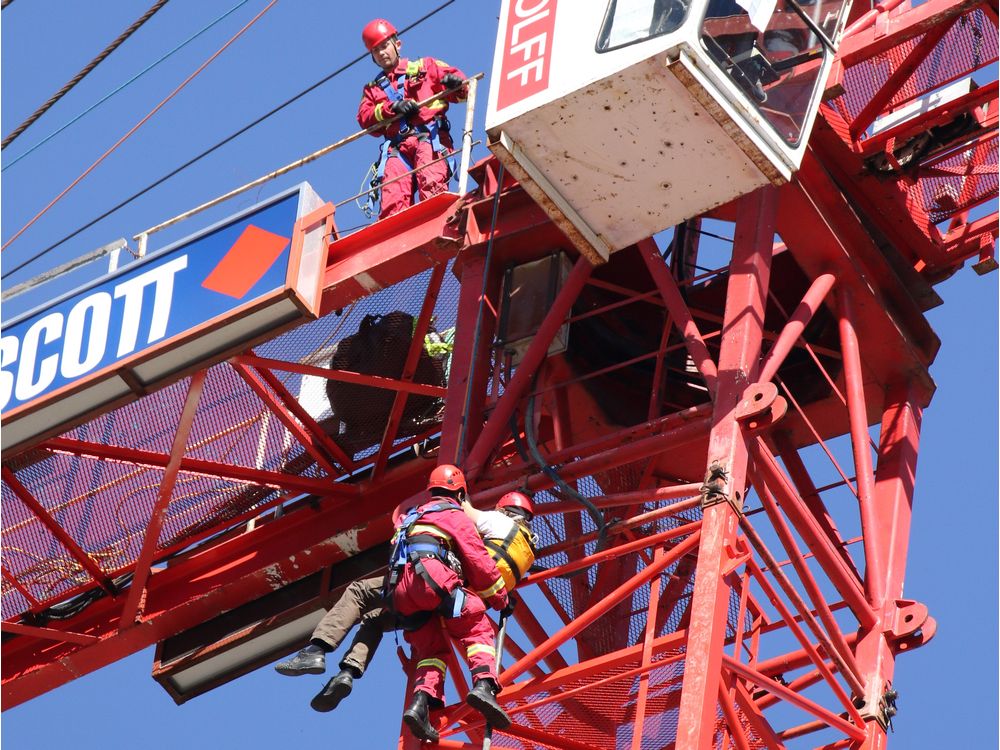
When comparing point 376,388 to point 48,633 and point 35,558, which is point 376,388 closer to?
point 35,558

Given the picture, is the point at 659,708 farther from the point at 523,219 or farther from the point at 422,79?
the point at 422,79

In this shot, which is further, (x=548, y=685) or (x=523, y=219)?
(x=523, y=219)

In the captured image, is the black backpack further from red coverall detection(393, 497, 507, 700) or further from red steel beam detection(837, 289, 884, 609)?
red coverall detection(393, 497, 507, 700)

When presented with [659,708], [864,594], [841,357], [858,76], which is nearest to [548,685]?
[659,708]

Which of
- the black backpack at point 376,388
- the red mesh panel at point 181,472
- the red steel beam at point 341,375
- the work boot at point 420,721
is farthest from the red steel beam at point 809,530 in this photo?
the black backpack at point 376,388

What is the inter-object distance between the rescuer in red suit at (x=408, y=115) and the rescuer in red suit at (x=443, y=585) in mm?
4587

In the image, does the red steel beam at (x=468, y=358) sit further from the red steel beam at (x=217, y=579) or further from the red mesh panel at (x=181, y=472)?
the red steel beam at (x=217, y=579)

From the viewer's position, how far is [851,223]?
912 inches

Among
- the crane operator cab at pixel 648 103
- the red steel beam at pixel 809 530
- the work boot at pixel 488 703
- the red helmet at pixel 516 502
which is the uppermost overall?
the crane operator cab at pixel 648 103

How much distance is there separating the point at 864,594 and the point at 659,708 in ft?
6.66

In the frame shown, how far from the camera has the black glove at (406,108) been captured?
24547mm

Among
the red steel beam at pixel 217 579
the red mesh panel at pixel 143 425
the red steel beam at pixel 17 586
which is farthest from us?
the red steel beam at pixel 17 586

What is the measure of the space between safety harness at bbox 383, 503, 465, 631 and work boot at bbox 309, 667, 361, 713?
75 centimetres

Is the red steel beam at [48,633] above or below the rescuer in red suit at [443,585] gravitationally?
above
